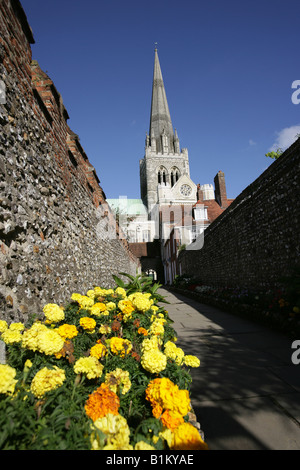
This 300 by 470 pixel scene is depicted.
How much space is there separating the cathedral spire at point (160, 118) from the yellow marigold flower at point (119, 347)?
60.0 m

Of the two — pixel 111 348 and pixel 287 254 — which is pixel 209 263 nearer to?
pixel 287 254

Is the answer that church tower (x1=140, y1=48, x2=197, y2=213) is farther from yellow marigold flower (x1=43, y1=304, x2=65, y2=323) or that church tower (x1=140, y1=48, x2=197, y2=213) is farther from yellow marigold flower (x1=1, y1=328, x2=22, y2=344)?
yellow marigold flower (x1=1, y1=328, x2=22, y2=344)

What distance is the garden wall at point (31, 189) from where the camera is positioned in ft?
7.45

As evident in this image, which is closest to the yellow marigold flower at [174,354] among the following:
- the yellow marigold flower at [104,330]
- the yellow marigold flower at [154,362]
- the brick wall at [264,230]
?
the yellow marigold flower at [154,362]

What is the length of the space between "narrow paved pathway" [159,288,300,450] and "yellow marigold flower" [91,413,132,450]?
879 mm

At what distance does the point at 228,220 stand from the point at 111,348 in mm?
8465

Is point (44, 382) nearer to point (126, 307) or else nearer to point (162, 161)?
point (126, 307)

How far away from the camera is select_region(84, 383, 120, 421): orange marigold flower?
123 centimetres

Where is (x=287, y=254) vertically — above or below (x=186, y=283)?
above

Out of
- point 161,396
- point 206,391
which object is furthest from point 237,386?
point 161,396

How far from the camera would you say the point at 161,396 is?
1386mm

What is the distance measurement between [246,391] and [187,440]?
4.87 ft
